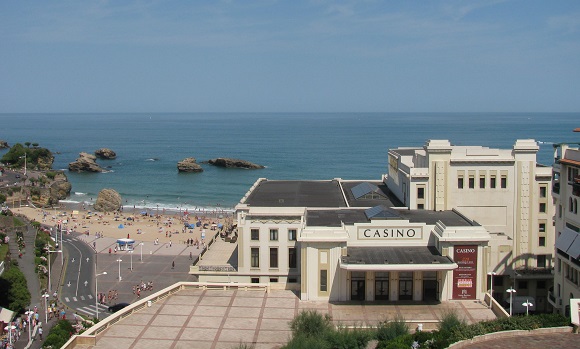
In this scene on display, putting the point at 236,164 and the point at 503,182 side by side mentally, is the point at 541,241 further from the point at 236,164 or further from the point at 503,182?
the point at 236,164

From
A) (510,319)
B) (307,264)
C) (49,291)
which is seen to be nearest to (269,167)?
(49,291)

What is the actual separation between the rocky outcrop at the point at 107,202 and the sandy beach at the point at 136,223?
255 centimetres

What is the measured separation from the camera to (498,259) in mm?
49906

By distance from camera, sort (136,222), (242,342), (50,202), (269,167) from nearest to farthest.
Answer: (242,342) → (136,222) → (50,202) → (269,167)

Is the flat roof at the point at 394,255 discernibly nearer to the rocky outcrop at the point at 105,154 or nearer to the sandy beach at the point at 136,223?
the sandy beach at the point at 136,223

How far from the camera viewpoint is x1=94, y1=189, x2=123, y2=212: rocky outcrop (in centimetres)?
10600

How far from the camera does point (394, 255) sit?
39.3m

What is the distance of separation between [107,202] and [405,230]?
74.6 meters

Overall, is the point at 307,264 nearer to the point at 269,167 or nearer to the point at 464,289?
the point at 464,289

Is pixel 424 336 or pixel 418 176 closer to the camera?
pixel 424 336

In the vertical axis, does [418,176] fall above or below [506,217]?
above

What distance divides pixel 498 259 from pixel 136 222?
58.3 m

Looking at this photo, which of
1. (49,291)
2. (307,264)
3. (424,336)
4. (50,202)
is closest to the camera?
(424,336)

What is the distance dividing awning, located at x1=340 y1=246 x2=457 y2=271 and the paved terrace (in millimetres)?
2339
